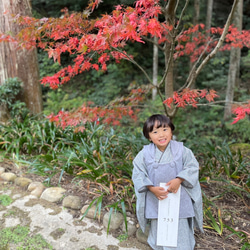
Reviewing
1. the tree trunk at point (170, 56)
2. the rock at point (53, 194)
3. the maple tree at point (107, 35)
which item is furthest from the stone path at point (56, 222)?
the tree trunk at point (170, 56)

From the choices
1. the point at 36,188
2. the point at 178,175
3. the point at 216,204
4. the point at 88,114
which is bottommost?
the point at 216,204

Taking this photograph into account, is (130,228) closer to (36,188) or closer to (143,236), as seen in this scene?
(143,236)

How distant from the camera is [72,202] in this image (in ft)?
8.71

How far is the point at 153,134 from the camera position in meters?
1.86

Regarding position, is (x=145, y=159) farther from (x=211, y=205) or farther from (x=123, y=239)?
(x=211, y=205)

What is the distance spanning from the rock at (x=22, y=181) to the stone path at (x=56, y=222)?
0.18 ft

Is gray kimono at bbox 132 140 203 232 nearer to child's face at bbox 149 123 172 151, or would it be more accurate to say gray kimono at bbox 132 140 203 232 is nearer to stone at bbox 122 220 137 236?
child's face at bbox 149 123 172 151

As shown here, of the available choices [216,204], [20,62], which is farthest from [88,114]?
[20,62]

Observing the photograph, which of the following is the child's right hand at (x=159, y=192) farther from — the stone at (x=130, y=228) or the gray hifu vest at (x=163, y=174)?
the stone at (x=130, y=228)

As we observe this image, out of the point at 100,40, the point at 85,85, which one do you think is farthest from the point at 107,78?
the point at 100,40

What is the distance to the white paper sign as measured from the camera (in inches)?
73.4

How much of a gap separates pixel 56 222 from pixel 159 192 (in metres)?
1.31

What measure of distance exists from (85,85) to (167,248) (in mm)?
8222

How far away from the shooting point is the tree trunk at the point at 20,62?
4273 mm
